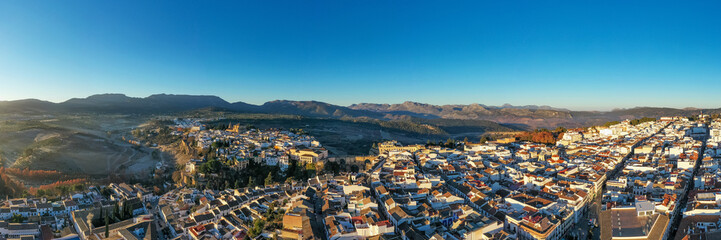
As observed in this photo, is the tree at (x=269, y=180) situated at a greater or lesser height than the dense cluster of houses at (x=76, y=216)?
greater

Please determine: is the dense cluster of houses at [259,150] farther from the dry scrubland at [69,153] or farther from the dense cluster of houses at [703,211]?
the dense cluster of houses at [703,211]

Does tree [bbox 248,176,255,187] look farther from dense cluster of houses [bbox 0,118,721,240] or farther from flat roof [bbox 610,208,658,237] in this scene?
flat roof [bbox 610,208,658,237]

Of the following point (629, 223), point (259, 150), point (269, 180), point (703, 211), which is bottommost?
point (269, 180)

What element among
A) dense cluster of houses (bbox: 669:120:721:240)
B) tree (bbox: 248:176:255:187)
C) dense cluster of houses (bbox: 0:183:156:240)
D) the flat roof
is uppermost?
dense cluster of houses (bbox: 669:120:721:240)

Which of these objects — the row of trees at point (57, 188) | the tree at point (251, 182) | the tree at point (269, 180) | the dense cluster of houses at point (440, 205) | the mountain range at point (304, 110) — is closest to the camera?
the dense cluster of houses at point (440, 205)

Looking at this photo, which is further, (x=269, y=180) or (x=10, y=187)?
(x=10, y=187)

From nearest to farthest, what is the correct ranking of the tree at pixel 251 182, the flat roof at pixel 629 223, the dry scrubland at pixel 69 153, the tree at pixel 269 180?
the flat roof at pixel 629 223, the tree at pixel 251 182, the tree at pixel 269 180, the dry scrubland at pixel 69 153

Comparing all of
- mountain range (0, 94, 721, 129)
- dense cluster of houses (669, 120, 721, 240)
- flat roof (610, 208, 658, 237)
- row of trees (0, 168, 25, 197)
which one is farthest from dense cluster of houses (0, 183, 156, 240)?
mountain range (0, 94, 721, 129)

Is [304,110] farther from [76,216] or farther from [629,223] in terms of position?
[629,223]

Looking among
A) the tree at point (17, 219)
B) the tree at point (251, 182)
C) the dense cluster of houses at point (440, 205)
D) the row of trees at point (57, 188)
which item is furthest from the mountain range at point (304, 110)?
the tree at point (251, 182)

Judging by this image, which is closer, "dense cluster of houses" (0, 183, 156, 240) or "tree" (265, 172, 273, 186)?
"dense cluster of houses" (0, 183, 156, 240)

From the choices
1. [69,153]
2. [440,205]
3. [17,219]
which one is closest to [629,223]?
[440,205]
